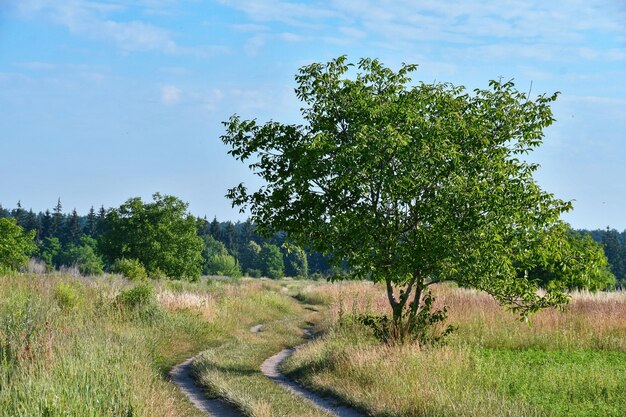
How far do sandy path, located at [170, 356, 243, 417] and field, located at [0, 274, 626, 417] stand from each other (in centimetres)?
21

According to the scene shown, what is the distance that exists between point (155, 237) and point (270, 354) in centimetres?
3688

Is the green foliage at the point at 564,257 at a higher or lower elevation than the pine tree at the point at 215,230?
lower

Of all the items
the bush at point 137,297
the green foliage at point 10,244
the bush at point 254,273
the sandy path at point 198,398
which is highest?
the green foliage at point 10,244

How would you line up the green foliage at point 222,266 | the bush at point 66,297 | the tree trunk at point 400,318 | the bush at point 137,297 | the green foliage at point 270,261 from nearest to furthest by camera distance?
the tree trunk at point 400,318 < the bush at point 66,297 < the bush at point 137,297 < the green foliage at point 222,266 < the green foliage at point 270,261

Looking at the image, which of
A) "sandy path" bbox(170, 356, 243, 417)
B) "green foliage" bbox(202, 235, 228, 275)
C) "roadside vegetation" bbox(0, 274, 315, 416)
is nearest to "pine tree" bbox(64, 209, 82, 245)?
"green foliage" bbox(202, 235, 228, 275)

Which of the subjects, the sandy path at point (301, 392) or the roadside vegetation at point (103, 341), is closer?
the roadside vegetation at point (103, 341)

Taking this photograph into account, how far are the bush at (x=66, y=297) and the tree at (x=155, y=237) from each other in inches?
1338

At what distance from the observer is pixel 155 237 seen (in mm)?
53625

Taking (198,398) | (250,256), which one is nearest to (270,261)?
(250,256)

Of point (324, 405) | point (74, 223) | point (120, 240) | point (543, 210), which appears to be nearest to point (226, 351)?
point (324, 405)

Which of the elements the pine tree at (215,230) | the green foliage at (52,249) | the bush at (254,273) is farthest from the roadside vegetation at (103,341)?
the pine tree at (215,230)

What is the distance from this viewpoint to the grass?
34.6 ft

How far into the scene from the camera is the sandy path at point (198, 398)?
11469mm

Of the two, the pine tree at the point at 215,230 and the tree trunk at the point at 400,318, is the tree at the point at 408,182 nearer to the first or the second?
the tree trunk at the point at 400,318
